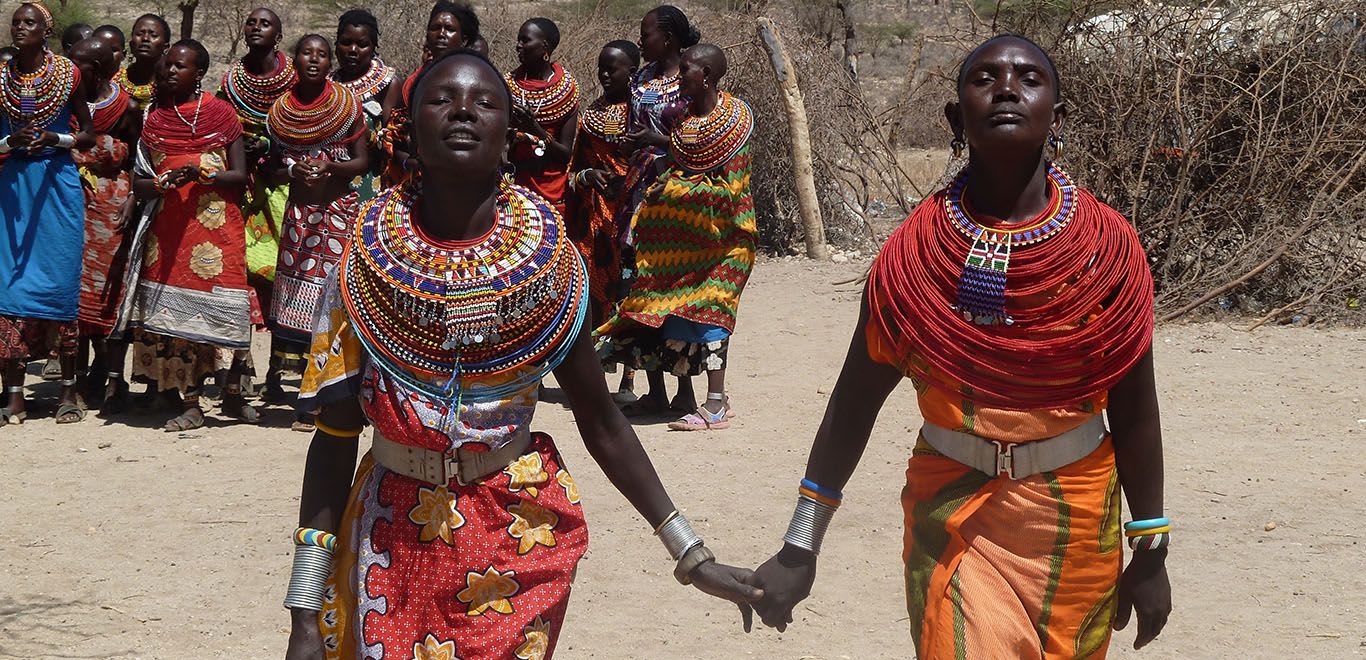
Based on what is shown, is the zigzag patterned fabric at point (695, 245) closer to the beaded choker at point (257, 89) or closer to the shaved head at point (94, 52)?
the beaded choker at point (257, 89)

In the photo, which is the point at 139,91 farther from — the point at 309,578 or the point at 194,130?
the point at 309,578

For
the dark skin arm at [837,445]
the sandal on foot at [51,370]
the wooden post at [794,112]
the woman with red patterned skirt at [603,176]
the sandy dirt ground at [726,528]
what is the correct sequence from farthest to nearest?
the wooden post at [794,112] < the sandal on foot at [51,370] < the woman with red patterned skirt at [603,176] < the sandy dirt ground at [726,528] < the dark skin arm at [837,445]

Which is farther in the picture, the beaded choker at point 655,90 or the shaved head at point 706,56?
the beaded choker at point 655,90

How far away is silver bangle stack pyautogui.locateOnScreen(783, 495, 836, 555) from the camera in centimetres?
329

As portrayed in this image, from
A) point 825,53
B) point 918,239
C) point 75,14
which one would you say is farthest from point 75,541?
point 75,14

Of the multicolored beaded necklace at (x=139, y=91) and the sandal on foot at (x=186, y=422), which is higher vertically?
the multicolored beaded necklace at (x=139, y=91)

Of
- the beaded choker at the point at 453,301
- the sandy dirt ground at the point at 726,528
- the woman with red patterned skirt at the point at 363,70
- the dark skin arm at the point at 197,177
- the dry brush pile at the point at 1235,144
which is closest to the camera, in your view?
the beaded choker at the point at 453,301

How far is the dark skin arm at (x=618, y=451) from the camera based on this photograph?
3066 millimetres

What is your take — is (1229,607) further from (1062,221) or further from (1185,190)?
(1185,190)

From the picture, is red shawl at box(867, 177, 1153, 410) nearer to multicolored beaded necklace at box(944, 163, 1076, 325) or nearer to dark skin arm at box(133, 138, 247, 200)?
multicolored beaded necklace at box(944, 163, 1076, 325)

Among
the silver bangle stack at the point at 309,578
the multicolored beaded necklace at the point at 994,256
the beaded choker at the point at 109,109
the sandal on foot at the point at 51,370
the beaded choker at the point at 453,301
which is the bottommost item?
the sandal on foot at the point at 51,370

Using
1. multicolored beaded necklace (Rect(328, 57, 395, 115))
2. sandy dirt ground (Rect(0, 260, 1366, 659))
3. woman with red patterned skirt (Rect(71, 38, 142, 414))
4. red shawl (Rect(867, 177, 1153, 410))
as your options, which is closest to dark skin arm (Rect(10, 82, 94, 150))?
woman with red patterned skirt (Rect(71, 38, 142, 414))

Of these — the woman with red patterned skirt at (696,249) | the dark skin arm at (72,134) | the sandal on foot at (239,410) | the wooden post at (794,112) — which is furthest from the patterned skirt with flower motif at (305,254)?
the wooden post at (794,112)

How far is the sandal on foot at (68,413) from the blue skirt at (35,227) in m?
0.50
